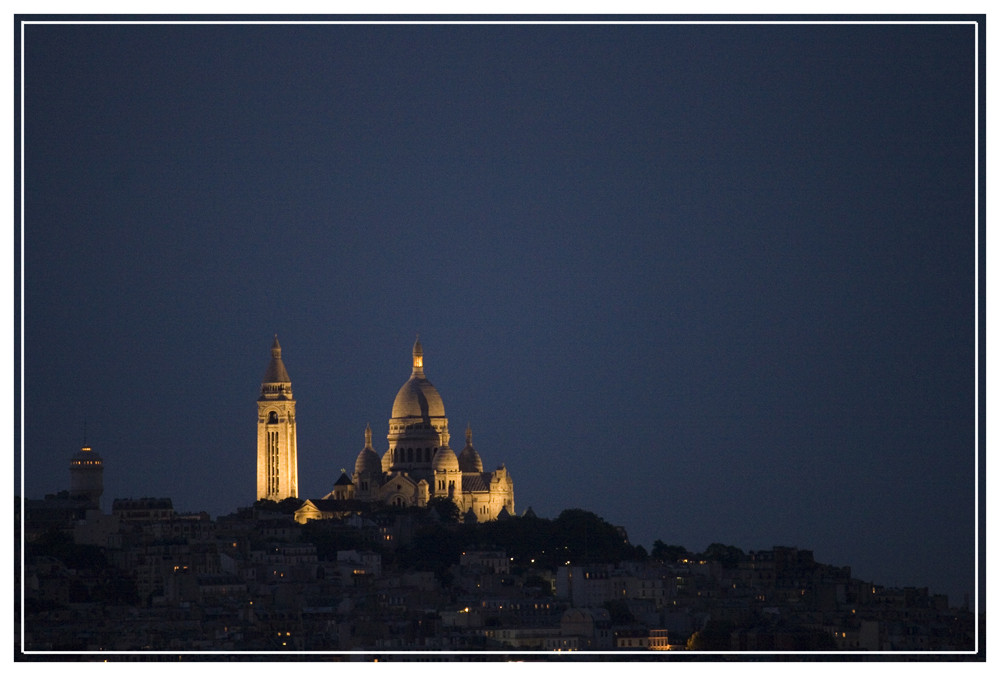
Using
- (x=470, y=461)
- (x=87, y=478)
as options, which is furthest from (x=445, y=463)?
(x=87, y=478)

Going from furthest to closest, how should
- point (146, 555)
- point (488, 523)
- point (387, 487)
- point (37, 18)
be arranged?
point (387, 487) → point (488, 523) → point (146, 555) → point (37, 18)

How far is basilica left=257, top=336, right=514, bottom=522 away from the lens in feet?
172

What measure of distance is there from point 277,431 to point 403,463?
3.33 metres

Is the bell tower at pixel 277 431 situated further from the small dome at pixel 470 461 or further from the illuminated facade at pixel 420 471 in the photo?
the small dome at pixel 470 461

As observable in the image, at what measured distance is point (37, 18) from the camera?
1359 centimetres

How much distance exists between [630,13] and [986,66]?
6.88 ft

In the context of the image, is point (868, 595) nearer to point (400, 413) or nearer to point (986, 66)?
point (400, 413)

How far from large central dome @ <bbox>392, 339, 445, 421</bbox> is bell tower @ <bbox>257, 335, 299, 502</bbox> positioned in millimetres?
3124

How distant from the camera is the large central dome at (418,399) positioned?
182 feet

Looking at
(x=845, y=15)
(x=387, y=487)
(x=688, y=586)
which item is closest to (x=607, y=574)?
(x=688, y=586)

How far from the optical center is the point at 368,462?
177ft

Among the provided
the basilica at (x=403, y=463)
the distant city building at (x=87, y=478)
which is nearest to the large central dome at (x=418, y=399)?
the basilica at (x=403, y=463)

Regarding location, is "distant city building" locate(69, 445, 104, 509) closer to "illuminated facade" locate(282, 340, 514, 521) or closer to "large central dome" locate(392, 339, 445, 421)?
"illuminated facade" locate(282, 340, 514, 521)

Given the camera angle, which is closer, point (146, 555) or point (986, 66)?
point (986, 66)
